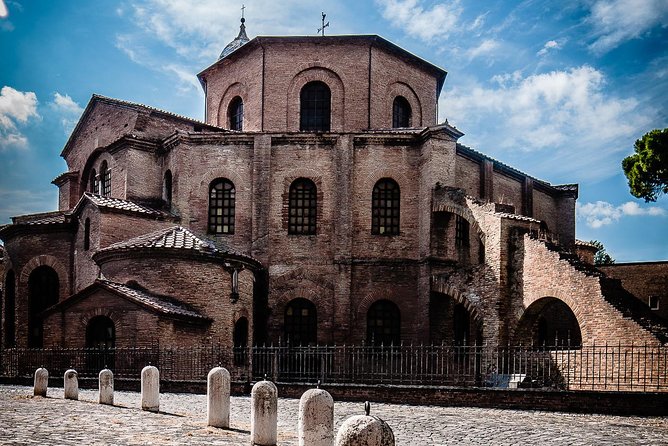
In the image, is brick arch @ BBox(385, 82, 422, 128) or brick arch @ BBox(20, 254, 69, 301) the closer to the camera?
brick arch @ BBox(20, 254, 69, 301)

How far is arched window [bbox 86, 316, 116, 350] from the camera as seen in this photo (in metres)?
19.7

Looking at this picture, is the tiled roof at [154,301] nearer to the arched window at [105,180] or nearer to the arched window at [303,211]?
Answer: the arched window at [303,211]

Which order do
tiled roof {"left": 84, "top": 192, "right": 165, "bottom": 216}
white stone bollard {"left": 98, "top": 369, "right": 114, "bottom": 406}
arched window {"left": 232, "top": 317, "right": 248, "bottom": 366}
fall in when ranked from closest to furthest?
1. white stone bollard {"left": 98, "top": 369, "right": 114, "bottom": 406}
2. arched window {"left": 232, "top": 317, "right": 248, "bottom": 366}
3. tiled roof {"left": 84, "top": 192, "right": 165, "bottom": 216}

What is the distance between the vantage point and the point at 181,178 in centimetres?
2536

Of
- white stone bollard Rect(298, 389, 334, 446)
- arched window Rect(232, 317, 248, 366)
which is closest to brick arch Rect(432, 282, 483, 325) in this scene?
arched window Rect(232, 317, 248, 366)

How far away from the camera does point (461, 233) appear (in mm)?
25578

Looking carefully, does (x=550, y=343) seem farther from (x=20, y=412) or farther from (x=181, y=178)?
(x=20, y=412)

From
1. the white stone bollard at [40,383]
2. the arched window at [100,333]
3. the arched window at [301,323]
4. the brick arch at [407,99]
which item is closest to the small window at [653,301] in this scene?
the brick arch at [407,99]

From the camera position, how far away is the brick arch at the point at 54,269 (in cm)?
2531

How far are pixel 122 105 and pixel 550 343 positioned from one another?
18.4 meters

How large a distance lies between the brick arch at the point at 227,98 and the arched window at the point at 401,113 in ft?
18.7

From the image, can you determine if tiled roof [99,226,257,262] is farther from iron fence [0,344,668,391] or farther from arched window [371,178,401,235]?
arched window [371,178,401,235]

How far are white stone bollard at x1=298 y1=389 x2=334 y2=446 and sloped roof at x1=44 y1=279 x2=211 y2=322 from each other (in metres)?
11.8

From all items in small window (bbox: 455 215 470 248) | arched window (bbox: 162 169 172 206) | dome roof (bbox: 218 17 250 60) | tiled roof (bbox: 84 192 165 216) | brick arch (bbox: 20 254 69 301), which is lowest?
brick arch (bbox: 20 254 69 301)
